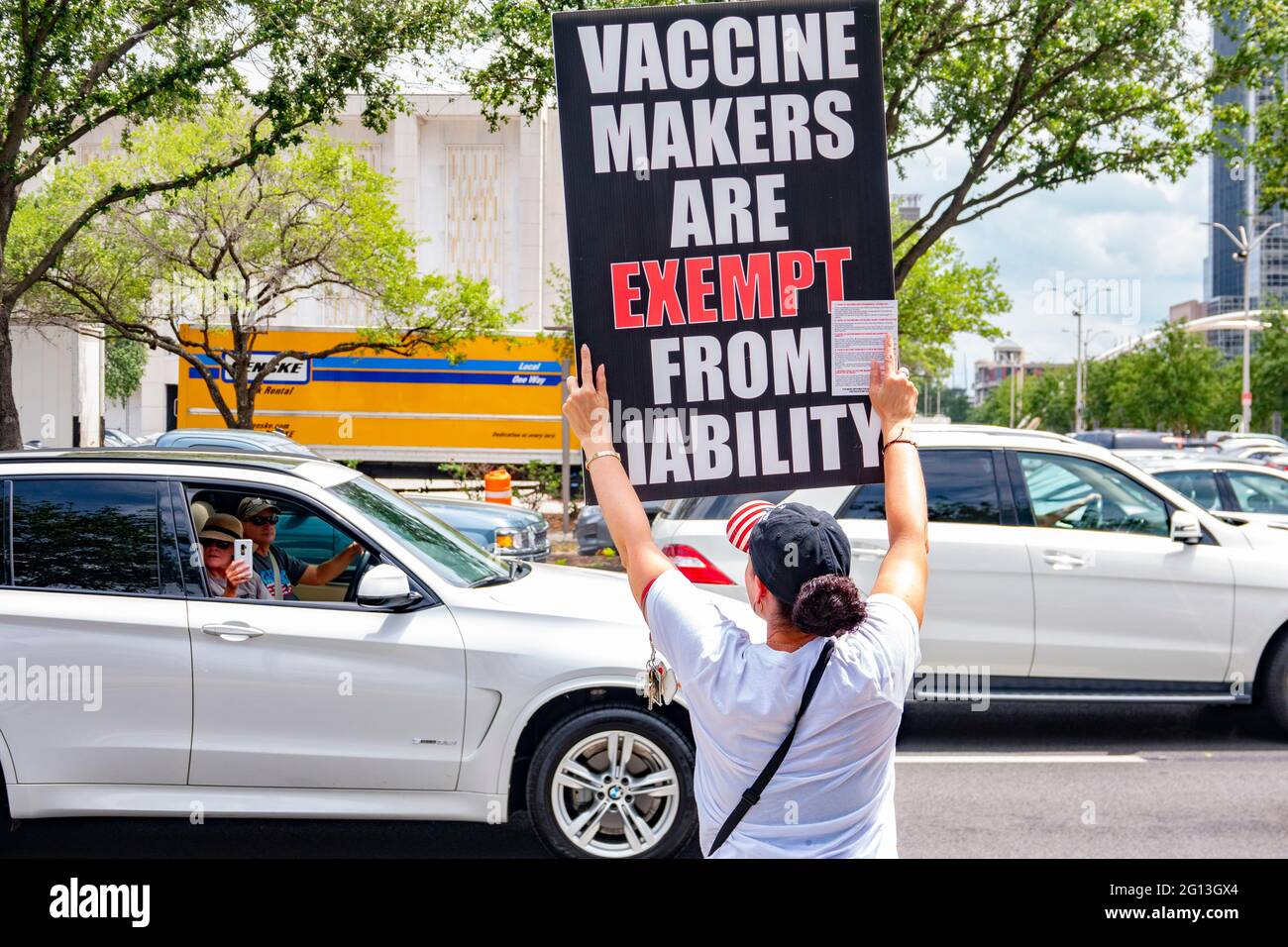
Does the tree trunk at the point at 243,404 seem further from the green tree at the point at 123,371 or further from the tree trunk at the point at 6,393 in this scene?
the green tree at the point at 123,371

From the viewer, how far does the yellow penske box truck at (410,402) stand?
26734 mm

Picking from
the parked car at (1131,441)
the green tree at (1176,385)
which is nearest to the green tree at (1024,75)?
the parked car at (1131,441)

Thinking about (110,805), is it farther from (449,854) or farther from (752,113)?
(752,113)

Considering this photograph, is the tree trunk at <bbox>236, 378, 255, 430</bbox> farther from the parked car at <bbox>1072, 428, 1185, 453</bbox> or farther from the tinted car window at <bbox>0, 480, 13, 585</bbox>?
the parked car at <bbox>1072, 428, 1185, 453</bbox>

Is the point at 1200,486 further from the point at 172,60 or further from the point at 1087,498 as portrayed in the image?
the point at 172,60

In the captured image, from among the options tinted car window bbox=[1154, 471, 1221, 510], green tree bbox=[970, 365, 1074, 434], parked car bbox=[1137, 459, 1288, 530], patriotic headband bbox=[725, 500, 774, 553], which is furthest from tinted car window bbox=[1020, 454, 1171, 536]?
green tree bbox=[970, 365, 1074, 434]


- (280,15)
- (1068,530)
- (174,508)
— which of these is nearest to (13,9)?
(280,15)

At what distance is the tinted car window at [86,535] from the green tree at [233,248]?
16.1 metres

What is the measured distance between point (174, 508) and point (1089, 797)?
481cm

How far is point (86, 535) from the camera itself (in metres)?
5.01

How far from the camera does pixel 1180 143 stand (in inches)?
543

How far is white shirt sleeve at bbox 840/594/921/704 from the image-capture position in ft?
6.90

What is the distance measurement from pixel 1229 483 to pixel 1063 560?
495 cm

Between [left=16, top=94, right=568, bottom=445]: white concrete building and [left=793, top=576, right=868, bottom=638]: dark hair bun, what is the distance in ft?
112
